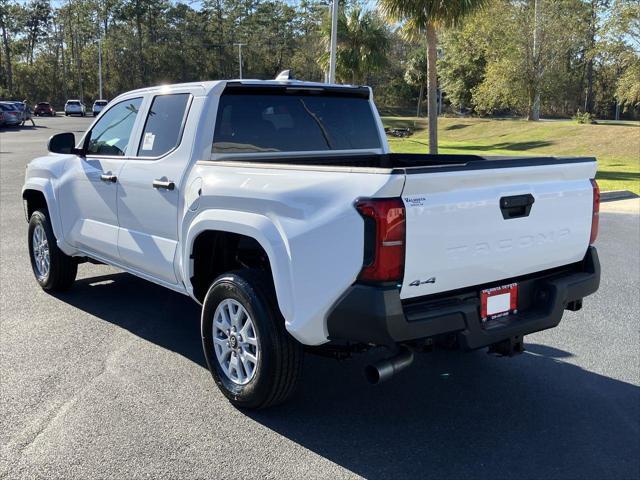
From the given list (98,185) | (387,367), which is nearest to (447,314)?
(387,367)

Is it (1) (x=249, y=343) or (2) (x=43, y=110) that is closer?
(1) (x=249, y=343)

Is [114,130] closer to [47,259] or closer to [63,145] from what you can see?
[63,145]

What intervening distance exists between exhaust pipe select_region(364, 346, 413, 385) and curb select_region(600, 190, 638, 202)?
40.1 ft

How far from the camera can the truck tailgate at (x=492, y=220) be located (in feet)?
9.96

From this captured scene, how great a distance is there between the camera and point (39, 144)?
2955 centimetres

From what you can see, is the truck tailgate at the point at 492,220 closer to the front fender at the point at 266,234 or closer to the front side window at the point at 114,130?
the front fender at the point at 266,234

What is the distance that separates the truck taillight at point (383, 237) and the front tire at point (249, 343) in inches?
31.8

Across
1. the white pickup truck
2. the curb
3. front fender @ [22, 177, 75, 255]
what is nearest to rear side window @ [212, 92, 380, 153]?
the white pickup truck

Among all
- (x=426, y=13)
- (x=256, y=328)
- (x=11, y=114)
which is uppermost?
(x=426, y=13)

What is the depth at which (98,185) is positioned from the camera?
17.2 ft

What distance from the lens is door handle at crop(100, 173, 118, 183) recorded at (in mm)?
4965

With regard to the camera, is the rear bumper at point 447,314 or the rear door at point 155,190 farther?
the rear door at point 155,190

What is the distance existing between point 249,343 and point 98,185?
2.31 metres

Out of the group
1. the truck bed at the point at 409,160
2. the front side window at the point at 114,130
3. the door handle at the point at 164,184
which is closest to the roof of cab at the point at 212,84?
the front side window at the point at 114,130
